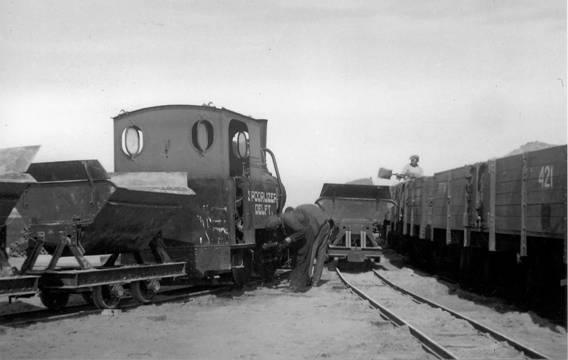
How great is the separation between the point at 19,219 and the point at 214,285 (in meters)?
4.56

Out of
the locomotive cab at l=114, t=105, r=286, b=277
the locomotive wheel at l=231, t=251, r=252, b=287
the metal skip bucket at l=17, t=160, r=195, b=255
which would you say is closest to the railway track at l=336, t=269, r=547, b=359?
the locomotive wheel at l=231, t=251, r=252, b=287

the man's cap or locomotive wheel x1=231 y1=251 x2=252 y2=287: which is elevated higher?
the man's cap

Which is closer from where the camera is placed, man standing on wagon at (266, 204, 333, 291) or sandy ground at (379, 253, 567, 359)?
sandy ground at (379, 253, 567, 359)

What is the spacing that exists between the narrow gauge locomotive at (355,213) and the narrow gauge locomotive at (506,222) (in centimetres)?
163

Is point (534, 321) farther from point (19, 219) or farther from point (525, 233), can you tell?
point (19, 219)

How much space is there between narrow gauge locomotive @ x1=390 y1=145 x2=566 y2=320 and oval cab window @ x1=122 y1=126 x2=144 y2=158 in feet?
18.8

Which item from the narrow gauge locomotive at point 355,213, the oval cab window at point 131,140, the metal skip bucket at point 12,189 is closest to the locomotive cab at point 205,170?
the oval cab window at point 131,140

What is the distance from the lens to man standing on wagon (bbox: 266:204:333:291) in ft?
39.3

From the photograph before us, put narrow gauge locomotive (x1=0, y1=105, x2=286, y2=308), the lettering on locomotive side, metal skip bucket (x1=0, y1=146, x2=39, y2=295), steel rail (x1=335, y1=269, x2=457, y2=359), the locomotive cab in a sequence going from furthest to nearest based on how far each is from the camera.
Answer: the lettering on locomotive side → the locomotive cab → narrow gauge locomotive (x1=0, y1=105, x2=286, y2=308) → metal skip bucket (x1=0, y1=146, x2=39, y2=295) → steel rail (x1=335, y1=269, x2=457, y2=359)

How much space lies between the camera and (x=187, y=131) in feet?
35.8

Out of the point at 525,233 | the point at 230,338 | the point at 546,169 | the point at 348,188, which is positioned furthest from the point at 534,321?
the point at 348,188

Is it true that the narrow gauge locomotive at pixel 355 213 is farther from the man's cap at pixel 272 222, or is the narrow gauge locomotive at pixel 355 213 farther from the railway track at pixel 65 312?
the railway track at pixel 65 312

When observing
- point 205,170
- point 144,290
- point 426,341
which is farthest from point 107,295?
point 426,341

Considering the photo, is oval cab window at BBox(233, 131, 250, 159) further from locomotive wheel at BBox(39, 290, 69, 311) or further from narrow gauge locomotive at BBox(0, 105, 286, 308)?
locomotive wheel at BBox(39, 290, 69, 311)
